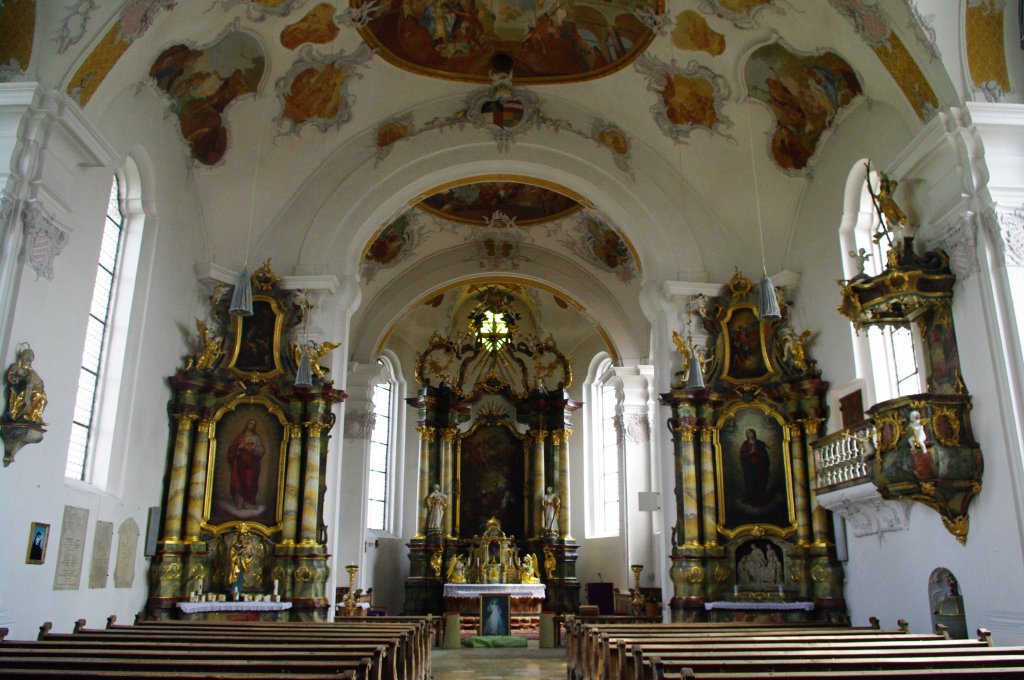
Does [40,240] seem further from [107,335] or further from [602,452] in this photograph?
[602,452]

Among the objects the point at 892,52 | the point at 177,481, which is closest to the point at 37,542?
the point at 177,481

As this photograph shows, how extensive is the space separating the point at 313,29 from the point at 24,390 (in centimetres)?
712

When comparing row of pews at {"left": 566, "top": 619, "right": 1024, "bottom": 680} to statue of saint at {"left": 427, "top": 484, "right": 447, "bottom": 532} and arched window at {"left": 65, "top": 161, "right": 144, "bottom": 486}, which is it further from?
statue of saint at {"left": 427, "top": 484, "right": 447, "bottom": 532}

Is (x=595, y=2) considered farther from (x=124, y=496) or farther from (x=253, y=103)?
(x=124, y=496)

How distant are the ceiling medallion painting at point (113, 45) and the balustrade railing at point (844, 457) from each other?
10.2 meters

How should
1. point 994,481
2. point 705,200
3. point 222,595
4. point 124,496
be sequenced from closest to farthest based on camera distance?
point 994,481
point 124,496
point 222,595
point 705,200

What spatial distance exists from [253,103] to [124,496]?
652 centimetres

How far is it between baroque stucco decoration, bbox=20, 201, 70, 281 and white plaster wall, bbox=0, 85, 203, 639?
14 cm

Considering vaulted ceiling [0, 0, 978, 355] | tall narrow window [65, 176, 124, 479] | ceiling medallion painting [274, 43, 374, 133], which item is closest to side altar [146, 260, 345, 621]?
vaulted ceiling [0, 0, 978, 355]

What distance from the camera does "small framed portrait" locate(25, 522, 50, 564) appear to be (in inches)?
372

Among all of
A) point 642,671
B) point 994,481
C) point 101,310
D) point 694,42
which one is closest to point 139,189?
point 101,310

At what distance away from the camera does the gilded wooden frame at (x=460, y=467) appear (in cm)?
2311

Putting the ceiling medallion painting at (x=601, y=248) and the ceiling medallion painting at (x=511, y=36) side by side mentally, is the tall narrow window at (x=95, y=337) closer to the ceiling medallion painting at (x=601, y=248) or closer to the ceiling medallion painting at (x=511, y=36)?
the ceiling medallion painting at (x=511, y=36)

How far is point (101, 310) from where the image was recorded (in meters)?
12.3
